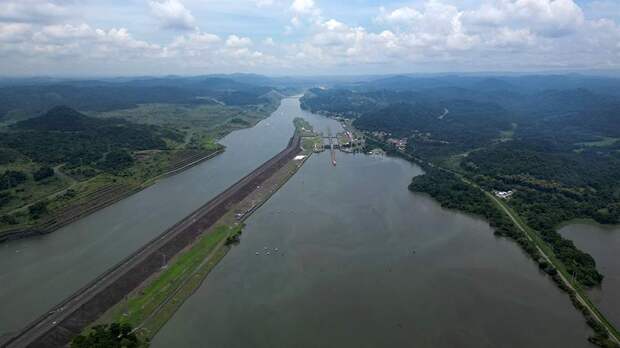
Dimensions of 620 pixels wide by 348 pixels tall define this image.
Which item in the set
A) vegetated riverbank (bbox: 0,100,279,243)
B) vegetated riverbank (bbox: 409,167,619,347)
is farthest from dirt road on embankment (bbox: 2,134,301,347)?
vegetated riverbank (bbox: 409,167,619,347)

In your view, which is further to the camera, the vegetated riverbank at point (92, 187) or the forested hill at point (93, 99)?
the forested hill at point (93, 99)

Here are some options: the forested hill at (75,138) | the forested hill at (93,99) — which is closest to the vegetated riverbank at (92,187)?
the forested hill at (75,138)

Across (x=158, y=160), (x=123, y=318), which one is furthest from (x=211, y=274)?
(x=158, y=160)

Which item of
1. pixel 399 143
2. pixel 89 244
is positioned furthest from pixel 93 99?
pixel 89 244

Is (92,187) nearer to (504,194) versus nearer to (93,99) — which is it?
(504,194)

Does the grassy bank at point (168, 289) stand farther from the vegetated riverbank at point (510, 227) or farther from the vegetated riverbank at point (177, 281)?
the vegetated riverbank at point (510, 227)

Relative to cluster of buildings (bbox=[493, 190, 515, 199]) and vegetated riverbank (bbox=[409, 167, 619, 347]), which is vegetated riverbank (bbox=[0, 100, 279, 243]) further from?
cluster of buildings (bbox=[493, 190, 515, 199])

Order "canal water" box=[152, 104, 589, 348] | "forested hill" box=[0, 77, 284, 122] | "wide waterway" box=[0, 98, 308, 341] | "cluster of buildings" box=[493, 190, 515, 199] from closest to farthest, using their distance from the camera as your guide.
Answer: "canal water" box=[152, 104, 589, 348] → "wide waterway" box=[0, 98, 308, 341] → "cluster of buildings" box=[493, 190, 515, 199] → "forested hill" box=[0, 77, 284, 122]
